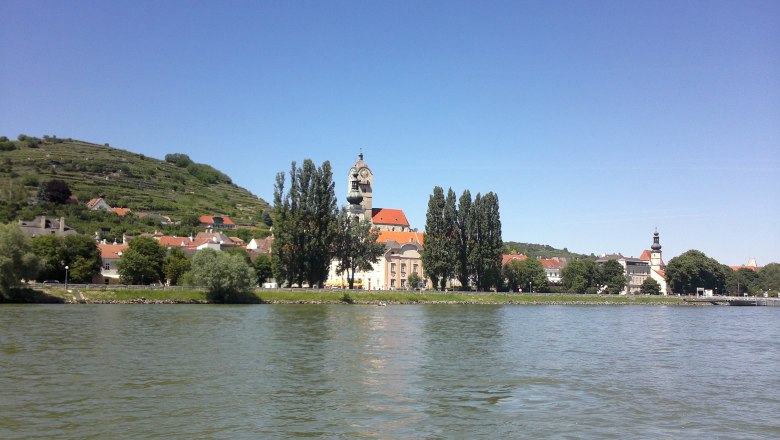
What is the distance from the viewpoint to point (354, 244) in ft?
282

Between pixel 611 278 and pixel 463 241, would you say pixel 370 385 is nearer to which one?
pixel 463 241

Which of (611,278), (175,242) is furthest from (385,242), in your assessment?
(611,278)

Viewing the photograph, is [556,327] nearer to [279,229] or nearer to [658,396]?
[658,396]

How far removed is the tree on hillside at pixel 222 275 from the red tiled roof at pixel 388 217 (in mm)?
81512

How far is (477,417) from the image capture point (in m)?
17.7

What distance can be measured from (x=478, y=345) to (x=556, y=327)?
17444 mm

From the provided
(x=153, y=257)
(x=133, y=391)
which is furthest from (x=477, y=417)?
(x=153, y=257)

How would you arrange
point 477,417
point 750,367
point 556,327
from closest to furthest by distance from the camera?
point 477,417 → point 750,367 → point 556,327

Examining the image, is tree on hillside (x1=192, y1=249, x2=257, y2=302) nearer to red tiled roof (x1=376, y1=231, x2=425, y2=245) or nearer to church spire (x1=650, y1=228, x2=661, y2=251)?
red tiled roof (x1=376, y1=231, x2=425, y2=245)

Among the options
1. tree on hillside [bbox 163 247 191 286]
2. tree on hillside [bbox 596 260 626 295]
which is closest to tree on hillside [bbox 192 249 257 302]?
tree on hillside [bbox 163 247 191 286]

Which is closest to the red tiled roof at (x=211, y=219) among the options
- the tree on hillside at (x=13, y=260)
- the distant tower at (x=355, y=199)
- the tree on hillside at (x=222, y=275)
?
the distant tower at (x=355, y=199)

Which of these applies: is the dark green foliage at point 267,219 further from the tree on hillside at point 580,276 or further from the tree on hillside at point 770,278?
the tree on hillside at point 770,278

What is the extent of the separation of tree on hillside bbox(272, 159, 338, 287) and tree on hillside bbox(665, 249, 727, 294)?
88.4 meters

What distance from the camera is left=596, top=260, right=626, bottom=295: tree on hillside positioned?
129625 millimetres
